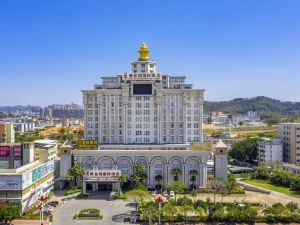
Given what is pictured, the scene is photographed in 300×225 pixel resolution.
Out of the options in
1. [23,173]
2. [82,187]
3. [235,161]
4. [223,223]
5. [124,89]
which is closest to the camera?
[223,223]

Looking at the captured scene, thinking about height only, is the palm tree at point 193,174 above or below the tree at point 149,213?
above

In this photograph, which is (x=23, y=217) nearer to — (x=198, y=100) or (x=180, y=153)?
(x=180, y=153)

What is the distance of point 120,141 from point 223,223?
2865 cm

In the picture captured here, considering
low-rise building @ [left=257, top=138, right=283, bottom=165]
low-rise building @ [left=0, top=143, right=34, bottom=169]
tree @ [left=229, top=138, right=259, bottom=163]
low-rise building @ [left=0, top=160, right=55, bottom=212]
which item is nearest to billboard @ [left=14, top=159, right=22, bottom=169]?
low-rise building @ [left=0, top=143, right=34, bottom=169]

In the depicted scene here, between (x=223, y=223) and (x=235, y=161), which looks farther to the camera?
(x=235, y=161)

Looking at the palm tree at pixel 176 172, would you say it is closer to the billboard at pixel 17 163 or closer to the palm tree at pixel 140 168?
the palm tree at pixel 140 168

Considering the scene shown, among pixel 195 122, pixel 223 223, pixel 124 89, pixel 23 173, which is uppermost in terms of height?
pixel 124 89

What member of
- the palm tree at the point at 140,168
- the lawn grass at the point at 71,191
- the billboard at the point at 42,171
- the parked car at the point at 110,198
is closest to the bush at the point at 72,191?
the lawn grass at the point at 71,191

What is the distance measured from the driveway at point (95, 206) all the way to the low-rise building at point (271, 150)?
39161mm

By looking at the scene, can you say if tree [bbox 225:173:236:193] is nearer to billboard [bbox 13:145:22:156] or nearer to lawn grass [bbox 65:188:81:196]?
lawn grass [bbox 65:188:81:196]

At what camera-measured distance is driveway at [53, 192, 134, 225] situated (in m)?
44.1

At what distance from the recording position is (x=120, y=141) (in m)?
67.6

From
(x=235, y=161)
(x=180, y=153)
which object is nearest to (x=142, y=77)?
(x=180, y=153)

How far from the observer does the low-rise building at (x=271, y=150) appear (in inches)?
3219
